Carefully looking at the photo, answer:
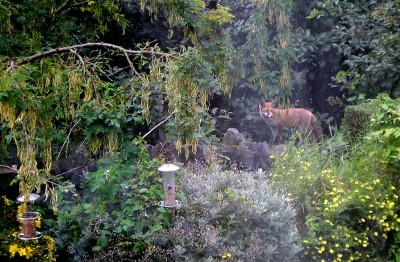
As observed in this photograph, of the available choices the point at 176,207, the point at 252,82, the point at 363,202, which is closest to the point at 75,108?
the point at 176,207

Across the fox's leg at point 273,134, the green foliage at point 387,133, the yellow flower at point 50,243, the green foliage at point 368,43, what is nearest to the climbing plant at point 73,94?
the yellow flower at point 50,243

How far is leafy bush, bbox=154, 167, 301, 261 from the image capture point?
534 cm

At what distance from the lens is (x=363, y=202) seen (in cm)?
619

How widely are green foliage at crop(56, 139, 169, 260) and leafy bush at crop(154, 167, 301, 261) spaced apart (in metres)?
0.20

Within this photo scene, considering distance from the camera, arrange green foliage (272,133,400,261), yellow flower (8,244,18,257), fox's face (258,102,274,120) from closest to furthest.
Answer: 1. yellow flower (8,244,18,257)
2. green foliage (272,133,400,261)
3. fox's face (258,102,274,120)

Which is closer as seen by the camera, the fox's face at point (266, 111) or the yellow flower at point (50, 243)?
the yellow flower at point (50, 243)

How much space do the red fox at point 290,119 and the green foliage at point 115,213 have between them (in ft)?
9.96

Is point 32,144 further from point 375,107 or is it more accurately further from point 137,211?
point 375,107

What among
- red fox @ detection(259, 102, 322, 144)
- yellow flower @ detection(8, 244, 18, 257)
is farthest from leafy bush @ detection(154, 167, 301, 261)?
red fox @ detection(259, 102, 322, 144)

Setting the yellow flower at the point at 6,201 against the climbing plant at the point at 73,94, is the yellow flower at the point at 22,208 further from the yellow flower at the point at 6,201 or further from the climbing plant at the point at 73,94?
the yellow flower at the point at 6,201

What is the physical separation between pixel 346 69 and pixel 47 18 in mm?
5013

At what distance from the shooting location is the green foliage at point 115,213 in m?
5.38

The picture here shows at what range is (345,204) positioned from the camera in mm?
6133

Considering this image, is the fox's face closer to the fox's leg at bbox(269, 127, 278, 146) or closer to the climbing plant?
the fox's leg at bbox(269, 127, 278, 146)
